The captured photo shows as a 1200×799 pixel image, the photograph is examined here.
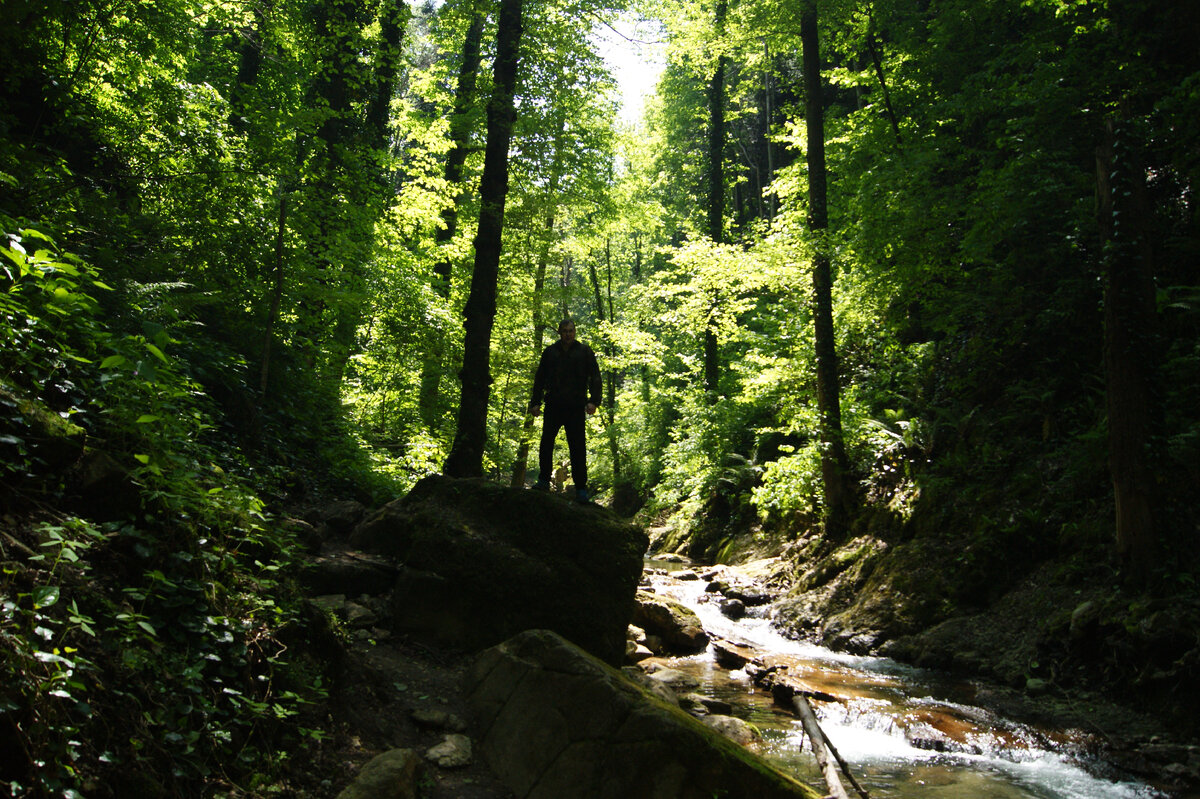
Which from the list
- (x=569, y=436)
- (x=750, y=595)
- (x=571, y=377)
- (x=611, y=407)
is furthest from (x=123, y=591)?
(x=611, y=407)

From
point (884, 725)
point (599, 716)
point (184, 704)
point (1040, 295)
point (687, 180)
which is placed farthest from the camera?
point (687, 180)

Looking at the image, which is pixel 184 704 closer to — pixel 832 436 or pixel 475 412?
pixel 475 412

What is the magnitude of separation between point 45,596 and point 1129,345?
32.6 feet

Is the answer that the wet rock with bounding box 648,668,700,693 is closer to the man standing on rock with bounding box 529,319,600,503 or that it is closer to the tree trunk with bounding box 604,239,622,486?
the man standing on rock with bounding box 529,319,600,503

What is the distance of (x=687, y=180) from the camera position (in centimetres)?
2936

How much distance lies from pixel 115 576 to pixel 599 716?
2998 mm

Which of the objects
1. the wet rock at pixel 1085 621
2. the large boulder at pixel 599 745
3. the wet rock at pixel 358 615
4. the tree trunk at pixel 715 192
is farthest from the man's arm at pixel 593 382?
the tree trunk at pixel 715 192

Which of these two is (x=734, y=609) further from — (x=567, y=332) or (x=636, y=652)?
(x=567, y=332)

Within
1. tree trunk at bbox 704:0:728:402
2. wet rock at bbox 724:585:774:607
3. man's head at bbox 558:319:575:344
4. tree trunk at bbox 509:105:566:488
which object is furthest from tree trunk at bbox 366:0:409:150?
wet rock at bbox 724:585:774:607

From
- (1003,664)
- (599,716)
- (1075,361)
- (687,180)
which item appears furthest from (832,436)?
(687,180)

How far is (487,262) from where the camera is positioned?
31.4 ft

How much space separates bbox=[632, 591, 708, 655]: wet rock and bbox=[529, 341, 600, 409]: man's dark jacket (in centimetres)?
343

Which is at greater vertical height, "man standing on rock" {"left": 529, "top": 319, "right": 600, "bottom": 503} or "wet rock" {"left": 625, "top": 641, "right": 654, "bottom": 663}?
"man standing on rock" {"left": 529, "top": 319, "right": 600, "bottom": 503}

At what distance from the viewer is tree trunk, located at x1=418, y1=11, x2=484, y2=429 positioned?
1024 centimetres
